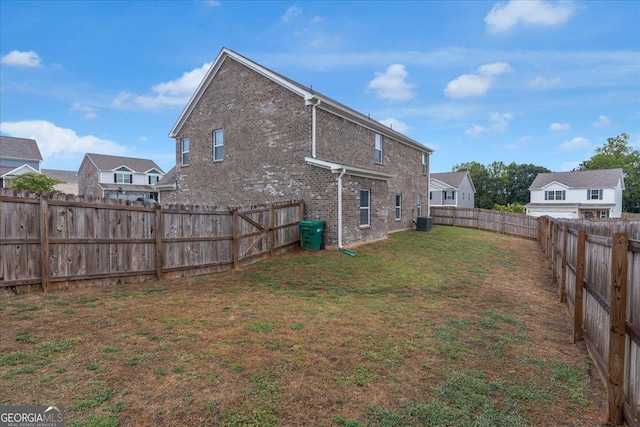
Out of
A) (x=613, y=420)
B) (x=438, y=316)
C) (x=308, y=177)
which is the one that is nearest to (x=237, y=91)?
(x=308, y=177)

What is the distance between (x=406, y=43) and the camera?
636 inches

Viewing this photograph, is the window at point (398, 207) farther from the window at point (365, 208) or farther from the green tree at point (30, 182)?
the green tree at point (30, 182)

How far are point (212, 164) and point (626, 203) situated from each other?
2646 inches

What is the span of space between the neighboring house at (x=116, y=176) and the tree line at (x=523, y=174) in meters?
55.9

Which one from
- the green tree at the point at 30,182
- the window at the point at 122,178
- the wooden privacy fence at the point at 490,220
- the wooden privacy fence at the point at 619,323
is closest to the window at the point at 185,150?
the wooden privacy fence at the point at 619,323

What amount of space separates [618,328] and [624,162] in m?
73.8

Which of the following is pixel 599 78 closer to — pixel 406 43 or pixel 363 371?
pixel 406 43

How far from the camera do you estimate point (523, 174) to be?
62719 millimetres

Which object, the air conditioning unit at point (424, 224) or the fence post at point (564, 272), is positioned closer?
the fence post at point (564, 272)

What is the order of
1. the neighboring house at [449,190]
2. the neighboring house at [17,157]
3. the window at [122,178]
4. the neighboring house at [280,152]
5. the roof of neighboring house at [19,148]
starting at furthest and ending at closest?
1. the window at [122,178]
2. the neighboring house at [449,190]
3. the roof of neighboring house at [19,148]
4. the neighboring house at [17,157]
5. the neighboring house at [280,152]

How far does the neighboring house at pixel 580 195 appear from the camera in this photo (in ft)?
134

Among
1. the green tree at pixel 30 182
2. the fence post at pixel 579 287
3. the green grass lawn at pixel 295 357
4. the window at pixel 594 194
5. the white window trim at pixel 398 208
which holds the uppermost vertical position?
the green tree at pixel 30 182

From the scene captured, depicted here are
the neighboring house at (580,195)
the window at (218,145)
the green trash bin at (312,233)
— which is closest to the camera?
the green trash bin at (312,233)

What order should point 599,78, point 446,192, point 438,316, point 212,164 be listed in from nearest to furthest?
point 438,316 → point 212,164 → point 599,78 → point 446,192
